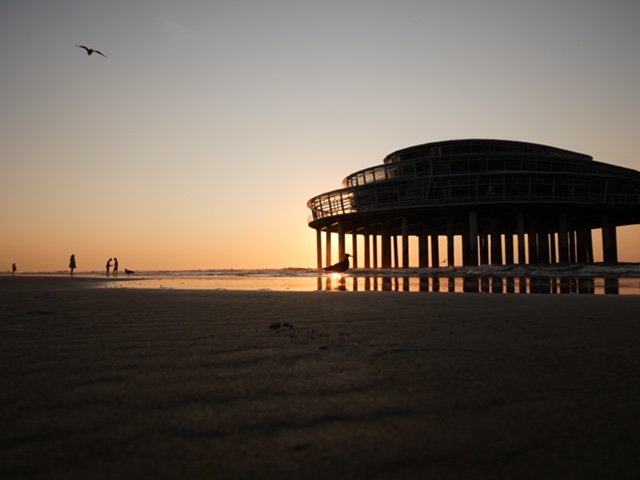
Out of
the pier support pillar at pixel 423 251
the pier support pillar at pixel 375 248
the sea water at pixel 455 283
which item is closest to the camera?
the sea water at pixel 455 283

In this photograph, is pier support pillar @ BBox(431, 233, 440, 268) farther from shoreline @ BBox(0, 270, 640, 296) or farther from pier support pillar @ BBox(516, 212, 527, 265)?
shoreline @ BBox(0, 270, 640, 296)

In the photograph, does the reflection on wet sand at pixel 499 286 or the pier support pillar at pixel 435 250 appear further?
the pier support pillar at pixel 435 250

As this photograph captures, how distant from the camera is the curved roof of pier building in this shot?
144 ft

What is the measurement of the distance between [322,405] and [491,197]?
4580cm

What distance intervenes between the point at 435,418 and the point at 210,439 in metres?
0.90

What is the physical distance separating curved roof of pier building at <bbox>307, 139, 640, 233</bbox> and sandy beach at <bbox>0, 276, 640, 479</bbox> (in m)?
43.0

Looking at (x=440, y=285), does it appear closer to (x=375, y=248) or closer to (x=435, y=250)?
(x=435, y=250)

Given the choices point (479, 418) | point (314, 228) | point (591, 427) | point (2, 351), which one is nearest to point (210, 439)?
point (479, 418)

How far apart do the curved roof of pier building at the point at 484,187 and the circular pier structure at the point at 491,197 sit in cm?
10

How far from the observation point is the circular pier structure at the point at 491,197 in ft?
145

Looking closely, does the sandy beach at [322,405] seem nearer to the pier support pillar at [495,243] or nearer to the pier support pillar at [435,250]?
the pier support pillar at [495,243]

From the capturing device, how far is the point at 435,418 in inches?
69.8

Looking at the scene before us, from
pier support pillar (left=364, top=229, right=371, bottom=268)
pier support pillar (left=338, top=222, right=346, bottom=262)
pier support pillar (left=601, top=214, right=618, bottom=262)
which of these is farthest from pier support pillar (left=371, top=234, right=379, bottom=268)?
pier support pillar (left=601, top=214, right=618, bottom=262)

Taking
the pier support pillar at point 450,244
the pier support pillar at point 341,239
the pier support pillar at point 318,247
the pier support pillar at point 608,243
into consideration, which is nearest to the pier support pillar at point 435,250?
the pier support pillar at point 450,244
